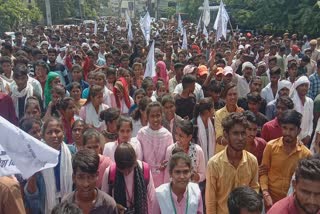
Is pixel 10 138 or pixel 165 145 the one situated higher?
pixel 10 138

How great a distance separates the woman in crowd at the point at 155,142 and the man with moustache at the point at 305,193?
6.46 feet

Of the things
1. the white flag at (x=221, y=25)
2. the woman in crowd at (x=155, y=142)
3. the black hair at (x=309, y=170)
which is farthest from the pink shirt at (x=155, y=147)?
the white flag at (x=221, y=25)

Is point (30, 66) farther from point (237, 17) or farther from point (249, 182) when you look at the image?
point (237, 17)

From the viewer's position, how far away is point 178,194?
3.45 m

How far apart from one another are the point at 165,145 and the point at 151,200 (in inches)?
41.6

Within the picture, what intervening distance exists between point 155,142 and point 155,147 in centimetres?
5

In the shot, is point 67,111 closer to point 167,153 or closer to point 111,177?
point 167,153

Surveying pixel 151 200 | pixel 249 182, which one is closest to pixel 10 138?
pixel 151 200

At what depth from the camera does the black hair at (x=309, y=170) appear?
8.32 feet

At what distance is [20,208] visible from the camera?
2590 millimetres

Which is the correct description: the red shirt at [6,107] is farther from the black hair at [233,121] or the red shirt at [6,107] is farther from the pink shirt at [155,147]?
the black hair at [233,121]

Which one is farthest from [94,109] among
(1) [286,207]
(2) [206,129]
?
(1) [286,207]

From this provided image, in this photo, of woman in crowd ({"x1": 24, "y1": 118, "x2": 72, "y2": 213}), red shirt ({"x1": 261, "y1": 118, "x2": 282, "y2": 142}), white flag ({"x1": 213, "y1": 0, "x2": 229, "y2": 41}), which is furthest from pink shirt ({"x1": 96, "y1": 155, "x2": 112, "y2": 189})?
white flag ({"x1": 213, "y1": 0, "x2": 229, "y2": 41})

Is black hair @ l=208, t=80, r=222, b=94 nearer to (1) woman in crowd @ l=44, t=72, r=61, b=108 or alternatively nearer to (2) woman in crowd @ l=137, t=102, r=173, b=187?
(2) woman in crowd @ l=137, t=102, r=173, b=187
